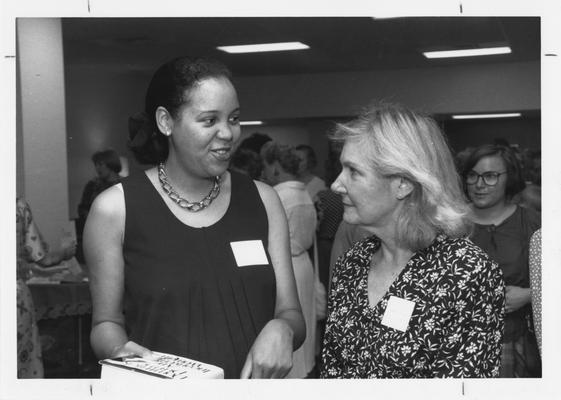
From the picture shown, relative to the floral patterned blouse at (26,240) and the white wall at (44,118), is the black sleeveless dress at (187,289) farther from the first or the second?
the white wall at (44,118)

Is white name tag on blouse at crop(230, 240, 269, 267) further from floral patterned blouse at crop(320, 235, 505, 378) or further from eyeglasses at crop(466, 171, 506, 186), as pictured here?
eyeglasses at crop(466, 171, 506, 186)

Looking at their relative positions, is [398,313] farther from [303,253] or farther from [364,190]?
[303,253]

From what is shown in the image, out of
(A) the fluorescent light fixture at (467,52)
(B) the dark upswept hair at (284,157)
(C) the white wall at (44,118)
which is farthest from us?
(A) the fluorescent light fixture at (467,52)

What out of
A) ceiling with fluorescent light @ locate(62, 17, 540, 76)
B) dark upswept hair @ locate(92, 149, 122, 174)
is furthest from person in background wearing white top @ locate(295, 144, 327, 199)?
dark upswept hair @ locate(92, 149, 122, 174)

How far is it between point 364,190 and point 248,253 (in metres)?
0.38

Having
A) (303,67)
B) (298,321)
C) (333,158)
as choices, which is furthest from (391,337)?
(303,67)

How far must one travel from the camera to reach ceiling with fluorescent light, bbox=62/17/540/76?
8.04 metres

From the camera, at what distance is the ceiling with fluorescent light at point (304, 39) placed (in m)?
8.04

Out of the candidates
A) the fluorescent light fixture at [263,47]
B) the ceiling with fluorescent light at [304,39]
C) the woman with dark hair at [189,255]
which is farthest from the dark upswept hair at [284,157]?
the fluorescent light fixture at [263,47]

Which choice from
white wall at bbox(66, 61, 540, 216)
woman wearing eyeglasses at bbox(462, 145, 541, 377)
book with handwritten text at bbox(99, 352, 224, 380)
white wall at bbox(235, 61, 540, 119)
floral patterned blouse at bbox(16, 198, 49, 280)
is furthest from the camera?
white wall at bbox(235, 61, 540, 119)

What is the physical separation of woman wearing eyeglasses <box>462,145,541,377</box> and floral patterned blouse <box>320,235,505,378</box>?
1584 millimetres

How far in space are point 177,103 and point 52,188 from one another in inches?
143

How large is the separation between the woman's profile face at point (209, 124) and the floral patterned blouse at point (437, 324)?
582 millimetres
